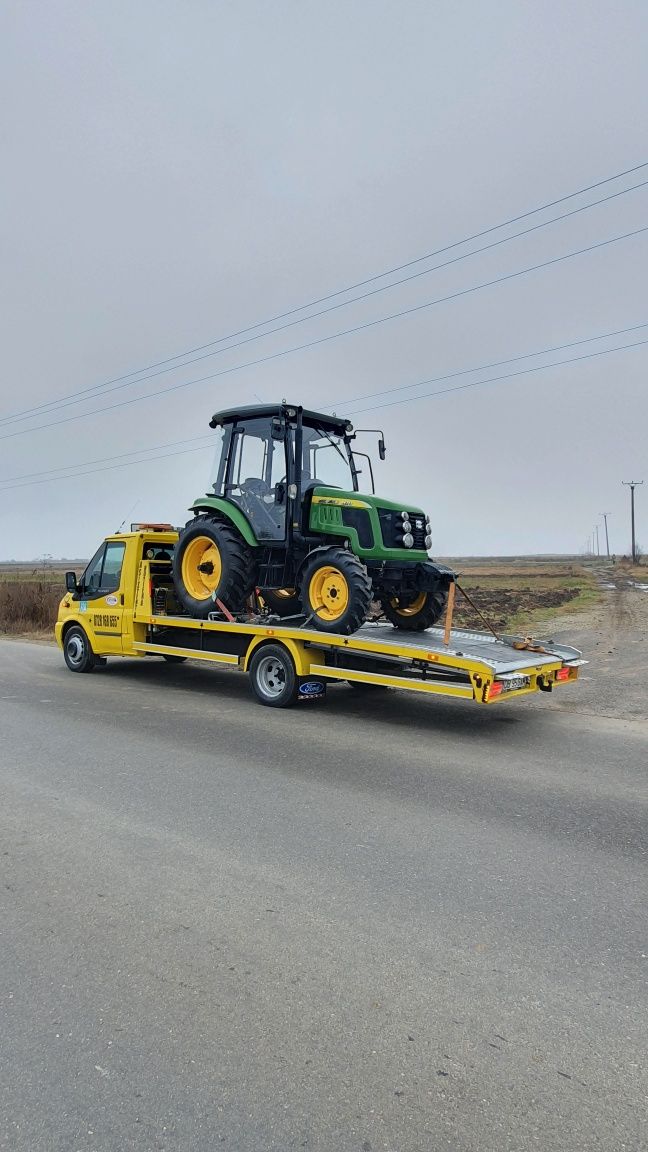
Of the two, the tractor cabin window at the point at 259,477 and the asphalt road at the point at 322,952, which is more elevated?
the tractor cabin window at the point at 259,477

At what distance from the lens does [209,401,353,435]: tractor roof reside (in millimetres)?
10352

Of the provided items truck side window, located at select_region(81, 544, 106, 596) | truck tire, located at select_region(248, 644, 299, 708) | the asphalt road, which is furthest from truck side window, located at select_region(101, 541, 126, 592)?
the asphalt road

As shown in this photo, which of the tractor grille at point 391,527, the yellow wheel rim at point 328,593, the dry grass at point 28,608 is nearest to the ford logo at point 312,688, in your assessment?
the yellow wheel rim at point 328,593

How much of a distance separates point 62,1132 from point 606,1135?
5.71 ft

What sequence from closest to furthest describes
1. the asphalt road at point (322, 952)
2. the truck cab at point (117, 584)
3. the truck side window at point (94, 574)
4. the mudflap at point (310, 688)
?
the asphalt road at point (322, 952)
the mudflap at point (310, 688)
the truck cab at point (117, 584)
the truck side window at point (94, 574)

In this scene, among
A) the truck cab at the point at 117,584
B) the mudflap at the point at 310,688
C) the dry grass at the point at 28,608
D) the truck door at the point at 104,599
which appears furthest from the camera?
the dry grass at the point at 28,608

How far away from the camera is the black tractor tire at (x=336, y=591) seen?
894cm

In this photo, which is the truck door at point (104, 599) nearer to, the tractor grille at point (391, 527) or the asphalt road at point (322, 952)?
the tractor grille at point (391, 527)

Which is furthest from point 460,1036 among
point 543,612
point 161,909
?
point 543,612

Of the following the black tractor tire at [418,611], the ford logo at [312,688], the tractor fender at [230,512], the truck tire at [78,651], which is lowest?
the ford logo at [312,688]

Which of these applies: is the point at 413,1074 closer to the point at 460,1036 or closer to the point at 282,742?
the point at 460,1036

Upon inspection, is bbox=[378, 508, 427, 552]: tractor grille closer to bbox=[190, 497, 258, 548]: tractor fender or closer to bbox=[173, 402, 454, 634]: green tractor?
bbox=[173, 402, 454, 634]: green tractor

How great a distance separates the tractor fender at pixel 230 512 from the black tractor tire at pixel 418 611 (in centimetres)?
207

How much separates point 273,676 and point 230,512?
231cm
